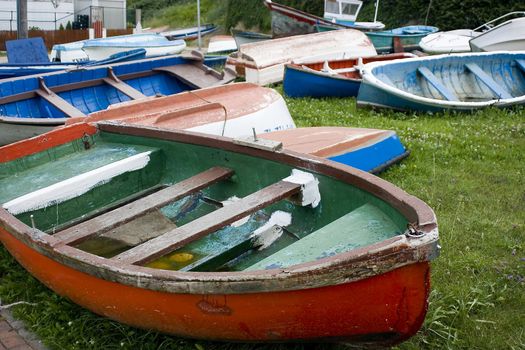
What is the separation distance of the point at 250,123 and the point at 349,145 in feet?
3.78

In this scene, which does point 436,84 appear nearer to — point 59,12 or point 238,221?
point 238,221

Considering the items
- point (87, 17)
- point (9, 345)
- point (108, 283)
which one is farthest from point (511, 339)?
point (87, 17)

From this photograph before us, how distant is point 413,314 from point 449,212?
2433mm

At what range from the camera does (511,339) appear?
325cm

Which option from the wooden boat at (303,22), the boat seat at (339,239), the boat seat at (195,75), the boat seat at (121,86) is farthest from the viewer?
the wooden boat at (303,22)

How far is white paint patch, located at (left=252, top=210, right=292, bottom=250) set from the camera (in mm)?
3850

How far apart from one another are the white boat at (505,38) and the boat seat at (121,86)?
7501 millimetres

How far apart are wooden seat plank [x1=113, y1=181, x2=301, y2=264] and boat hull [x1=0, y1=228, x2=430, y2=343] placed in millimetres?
241

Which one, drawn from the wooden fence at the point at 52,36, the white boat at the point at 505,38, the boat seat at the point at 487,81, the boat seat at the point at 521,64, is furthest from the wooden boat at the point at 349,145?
the wooden fence at the point at 52,36

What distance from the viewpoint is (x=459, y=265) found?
3.96m

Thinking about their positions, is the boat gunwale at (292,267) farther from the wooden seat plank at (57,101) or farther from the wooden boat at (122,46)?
the wooden boat at (122,46)

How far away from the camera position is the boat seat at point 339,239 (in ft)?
9.34

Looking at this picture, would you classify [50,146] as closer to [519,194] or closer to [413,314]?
[413,314]

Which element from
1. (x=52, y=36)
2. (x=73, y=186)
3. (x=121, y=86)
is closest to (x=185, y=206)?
(x=73, y=186)
